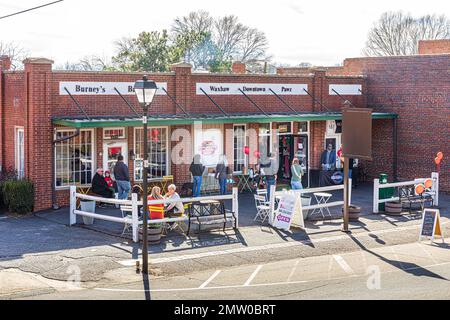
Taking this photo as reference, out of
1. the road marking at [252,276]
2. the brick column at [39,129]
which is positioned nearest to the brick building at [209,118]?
the brick column at [39,129]

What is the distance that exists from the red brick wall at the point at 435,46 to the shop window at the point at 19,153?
22.6 meters

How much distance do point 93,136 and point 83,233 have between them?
594 centimetres

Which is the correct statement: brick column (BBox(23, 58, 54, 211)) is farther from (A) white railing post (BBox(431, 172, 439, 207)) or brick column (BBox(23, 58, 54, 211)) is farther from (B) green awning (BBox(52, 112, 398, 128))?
(A) white railing post (BBox(431, 172, 439, 207))

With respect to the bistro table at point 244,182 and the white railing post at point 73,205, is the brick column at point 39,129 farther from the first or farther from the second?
the bistro table at point 244,182

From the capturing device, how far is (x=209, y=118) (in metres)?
26.0

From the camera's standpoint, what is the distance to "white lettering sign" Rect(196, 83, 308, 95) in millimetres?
27609

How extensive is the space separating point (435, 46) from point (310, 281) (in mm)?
26168

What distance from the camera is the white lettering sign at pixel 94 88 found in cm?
2402

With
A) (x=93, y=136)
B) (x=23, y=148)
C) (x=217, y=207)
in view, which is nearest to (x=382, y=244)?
(x=217, y=207)

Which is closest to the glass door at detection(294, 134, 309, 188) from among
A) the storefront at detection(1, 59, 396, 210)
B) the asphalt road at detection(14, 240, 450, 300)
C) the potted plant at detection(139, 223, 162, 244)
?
the storefront at detection(1, 59, 396, 210)

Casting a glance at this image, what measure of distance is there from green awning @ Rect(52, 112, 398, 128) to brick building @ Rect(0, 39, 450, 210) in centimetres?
4

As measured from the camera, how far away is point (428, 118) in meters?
30.3

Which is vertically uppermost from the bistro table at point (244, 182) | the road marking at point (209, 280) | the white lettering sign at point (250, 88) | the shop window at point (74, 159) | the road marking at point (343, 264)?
the white lettering sign at point (250, 88)
